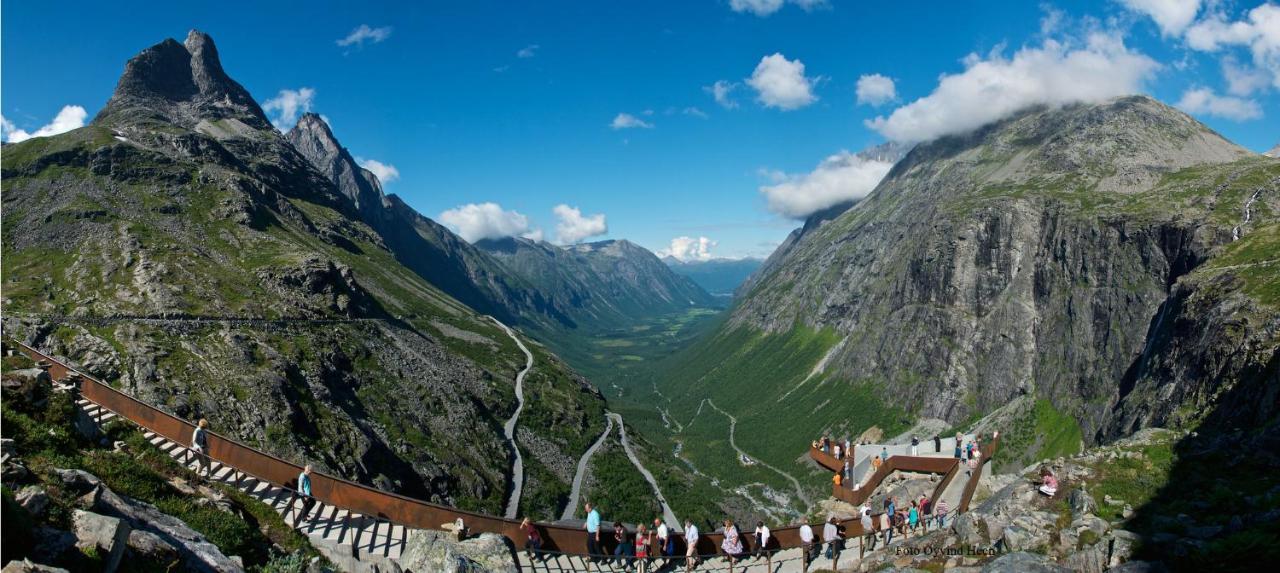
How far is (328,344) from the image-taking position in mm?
109125

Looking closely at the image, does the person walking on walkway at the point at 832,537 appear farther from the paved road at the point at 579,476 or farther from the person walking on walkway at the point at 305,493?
the paved road at the point at 579,476

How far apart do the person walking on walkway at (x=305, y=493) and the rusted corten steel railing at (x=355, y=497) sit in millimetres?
338

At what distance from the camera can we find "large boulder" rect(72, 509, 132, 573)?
1309 centimetres

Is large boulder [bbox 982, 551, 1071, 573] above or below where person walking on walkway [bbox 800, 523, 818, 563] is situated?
above

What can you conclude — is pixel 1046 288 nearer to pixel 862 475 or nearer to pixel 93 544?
pixel 862 475

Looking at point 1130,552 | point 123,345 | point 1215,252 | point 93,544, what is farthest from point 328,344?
point 1215,252

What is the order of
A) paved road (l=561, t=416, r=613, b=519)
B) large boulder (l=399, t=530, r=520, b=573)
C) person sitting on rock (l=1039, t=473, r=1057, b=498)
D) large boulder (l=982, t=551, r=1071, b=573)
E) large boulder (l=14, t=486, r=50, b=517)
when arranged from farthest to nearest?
paved road (l=561, t=416, r=613, b=519), person sitting on rock (l=1039, t=473, r=1057, b=498), large boulder (l=399, t=530, r=520, b=573), large boulder (l=982, t=551, r=1071, b=573), large boulder (l=14, t=486, r=50, b=517)

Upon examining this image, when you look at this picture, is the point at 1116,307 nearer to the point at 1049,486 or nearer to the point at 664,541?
the point at 1049,486

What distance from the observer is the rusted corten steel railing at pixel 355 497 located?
23.0 metres

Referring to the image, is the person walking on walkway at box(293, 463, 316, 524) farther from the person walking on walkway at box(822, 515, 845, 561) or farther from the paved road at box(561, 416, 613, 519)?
the paved road at box(561, 416, 613, 519)

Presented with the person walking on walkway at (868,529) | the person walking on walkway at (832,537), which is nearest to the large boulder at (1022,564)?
the person walking on walkway at (832,537)

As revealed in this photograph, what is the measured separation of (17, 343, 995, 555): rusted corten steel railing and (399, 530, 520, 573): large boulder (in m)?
0.71

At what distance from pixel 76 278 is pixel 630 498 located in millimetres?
102011

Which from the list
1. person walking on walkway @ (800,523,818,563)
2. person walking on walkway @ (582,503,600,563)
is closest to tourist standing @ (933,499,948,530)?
person walking on walkway @ (800,523,818,563)
